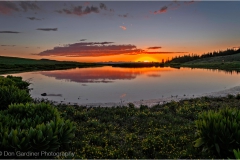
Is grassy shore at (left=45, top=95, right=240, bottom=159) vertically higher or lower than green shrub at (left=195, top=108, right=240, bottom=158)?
lower

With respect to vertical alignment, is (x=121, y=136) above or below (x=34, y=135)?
below

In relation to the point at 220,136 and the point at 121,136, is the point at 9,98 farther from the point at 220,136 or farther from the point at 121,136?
the point at 220,136

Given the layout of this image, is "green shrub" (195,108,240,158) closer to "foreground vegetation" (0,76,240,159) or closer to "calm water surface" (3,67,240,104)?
"foreground vegetation" (0,76,240,159)

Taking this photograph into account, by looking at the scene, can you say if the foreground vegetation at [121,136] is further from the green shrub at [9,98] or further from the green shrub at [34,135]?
the green shrub at [9,98]

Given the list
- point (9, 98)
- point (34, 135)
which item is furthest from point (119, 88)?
point (34, 135)

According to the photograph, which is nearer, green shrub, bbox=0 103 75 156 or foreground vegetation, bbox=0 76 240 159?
green shrub, bbox=0 103 75 156

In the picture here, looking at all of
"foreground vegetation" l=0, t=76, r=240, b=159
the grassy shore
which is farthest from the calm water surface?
"foreground vegetation" l=0, t=76, r=240, b=159

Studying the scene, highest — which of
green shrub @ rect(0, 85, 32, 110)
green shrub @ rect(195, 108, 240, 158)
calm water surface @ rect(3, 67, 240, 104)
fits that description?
green shrub @ rect(0, 85, 32, 110)

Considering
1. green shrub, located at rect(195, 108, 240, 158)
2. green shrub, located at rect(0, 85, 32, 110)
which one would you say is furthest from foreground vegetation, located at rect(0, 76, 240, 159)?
green shrub, located at rect(0, 85, 32, 110)

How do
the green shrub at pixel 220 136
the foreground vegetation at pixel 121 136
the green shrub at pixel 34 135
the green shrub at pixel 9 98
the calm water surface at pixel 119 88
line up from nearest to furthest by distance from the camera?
the green shrub at pixel 34 135, the foreground vegetation at pixel 121 136, the green shrub at pixel 220 136, the green shrub at pixel 9 98, the calm water surface at pixel 119 88

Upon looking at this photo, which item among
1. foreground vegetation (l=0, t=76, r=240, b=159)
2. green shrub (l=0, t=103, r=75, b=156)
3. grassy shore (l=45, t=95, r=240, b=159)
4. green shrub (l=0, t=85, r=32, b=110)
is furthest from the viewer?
green shrub (l=0, t=85, r=32, b=110)

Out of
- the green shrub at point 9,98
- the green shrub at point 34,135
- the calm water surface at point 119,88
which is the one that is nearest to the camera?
the green shrub at point 34,135

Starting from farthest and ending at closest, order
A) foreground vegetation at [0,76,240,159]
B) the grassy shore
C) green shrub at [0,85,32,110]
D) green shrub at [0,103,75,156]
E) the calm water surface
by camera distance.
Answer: the calm water surface → green shrub at [0,85,32,110] → the grassy shore → foreground vegetation at [0,76,240,159] → green shrub at [0,103,75,156]

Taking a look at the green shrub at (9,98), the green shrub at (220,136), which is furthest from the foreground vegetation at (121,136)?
the green shrub at (9,98)
